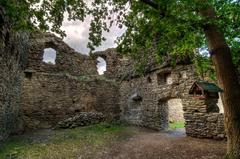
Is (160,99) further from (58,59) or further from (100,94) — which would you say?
(58,59)

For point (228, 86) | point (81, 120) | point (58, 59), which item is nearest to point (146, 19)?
point (228, 86)

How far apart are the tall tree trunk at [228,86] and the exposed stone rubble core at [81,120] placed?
9333mm

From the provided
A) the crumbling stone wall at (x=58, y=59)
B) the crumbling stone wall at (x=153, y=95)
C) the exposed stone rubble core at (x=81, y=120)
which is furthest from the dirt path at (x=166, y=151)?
the crumbling stone wall at (x=58, y=59)

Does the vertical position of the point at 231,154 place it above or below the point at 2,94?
below

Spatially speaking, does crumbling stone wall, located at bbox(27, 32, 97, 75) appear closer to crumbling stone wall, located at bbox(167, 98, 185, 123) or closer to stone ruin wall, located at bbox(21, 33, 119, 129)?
stone ruin wall, located at bbox(21, 33, 119, 129)

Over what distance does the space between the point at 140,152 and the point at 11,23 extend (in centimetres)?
631

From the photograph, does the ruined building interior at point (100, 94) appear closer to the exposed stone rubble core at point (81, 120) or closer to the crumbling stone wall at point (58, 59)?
the crumbling stone wall at point (58, 59)

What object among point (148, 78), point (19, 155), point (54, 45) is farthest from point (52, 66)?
point (19, 155)

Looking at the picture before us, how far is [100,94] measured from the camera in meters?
16.4

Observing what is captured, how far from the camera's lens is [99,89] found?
1642 centimetres

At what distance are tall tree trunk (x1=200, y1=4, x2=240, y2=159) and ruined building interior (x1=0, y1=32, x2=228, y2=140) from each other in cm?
349

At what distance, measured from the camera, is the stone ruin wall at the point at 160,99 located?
9367 mm

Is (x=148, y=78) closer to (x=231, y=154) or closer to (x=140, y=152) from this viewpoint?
(x=140, y=152)

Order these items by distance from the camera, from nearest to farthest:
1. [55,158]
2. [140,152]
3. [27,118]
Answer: [55,158], [140,152], [27,118]
